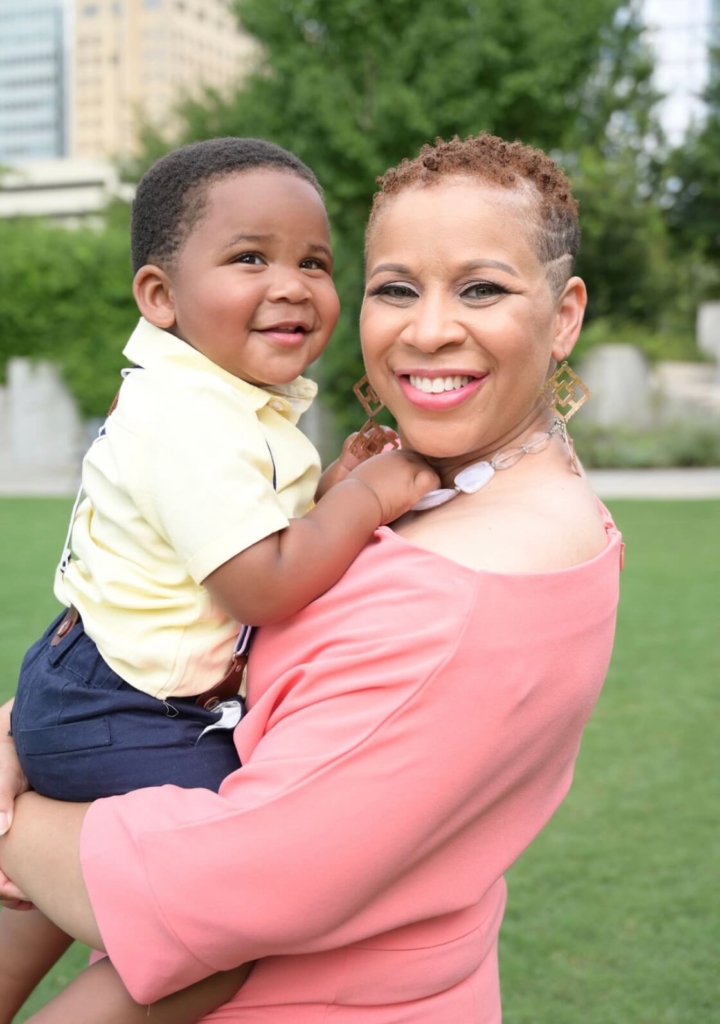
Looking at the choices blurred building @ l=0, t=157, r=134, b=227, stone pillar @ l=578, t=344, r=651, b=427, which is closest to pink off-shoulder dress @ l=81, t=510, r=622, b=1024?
stone pillar @ l=578, t=344, r=651, b=427

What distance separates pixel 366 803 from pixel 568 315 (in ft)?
2.69

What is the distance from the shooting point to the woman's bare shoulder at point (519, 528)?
57.6 inches

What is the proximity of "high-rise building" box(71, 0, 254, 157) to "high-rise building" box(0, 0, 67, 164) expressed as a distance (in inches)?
671

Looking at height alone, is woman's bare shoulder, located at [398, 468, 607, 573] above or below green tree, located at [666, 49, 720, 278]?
above

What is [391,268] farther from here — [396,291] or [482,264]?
[482,264]

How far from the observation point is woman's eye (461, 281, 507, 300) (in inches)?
62.4

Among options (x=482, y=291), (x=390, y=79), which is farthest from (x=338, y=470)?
(x=390, y=79)

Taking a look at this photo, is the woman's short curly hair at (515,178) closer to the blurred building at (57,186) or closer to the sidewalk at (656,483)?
the sidewalk at (656,483)

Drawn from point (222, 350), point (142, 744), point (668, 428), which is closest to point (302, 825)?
point (142, 744)

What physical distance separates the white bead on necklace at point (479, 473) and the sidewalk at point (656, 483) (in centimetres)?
1229

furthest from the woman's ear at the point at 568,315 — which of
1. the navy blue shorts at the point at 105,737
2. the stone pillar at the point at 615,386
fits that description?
the stone pillar at the point at 615,386

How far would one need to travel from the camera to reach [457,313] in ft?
5.22

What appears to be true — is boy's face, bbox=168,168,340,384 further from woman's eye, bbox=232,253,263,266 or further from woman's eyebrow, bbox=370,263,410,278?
woman's eyebrow, bbox=370,263,410,278

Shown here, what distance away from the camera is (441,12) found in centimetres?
1677
